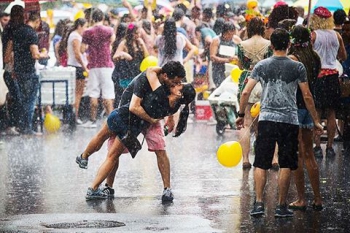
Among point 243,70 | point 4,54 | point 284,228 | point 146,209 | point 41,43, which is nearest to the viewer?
point 284,228

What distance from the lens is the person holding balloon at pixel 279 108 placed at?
37.1 ft

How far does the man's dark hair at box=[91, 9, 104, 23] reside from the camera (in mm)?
21812

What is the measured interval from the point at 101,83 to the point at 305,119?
438 inches

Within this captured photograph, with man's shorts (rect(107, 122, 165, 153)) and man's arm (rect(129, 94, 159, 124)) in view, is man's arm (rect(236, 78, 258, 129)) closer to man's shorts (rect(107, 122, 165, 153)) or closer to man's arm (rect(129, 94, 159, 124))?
man's arm (rect(129, 94, 159, 124))

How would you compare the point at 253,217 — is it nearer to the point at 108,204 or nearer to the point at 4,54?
the point at 108,204

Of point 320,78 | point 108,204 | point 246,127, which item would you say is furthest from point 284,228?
point 320,78

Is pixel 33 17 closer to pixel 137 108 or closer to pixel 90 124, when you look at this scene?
pixel 90 124

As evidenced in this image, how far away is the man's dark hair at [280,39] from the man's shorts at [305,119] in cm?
74

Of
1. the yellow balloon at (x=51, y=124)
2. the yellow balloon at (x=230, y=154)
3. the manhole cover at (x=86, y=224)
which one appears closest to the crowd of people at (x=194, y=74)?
the yellow balloon at (x=230, y=154)

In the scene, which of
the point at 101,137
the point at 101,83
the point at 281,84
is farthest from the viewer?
the point at 101,83

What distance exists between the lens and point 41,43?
79.7 ft

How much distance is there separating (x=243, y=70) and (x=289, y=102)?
4132 mm

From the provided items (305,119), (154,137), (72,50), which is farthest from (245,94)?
(72,50)

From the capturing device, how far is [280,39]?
37.2ft
